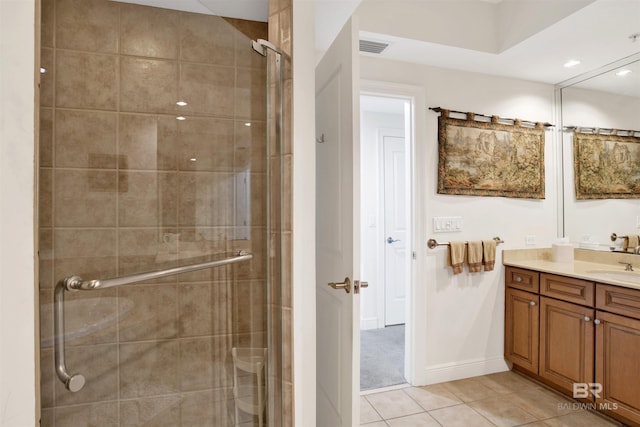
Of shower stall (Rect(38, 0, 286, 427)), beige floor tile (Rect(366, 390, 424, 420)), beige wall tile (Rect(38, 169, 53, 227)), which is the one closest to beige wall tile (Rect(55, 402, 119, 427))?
shower stall (Rect(38, 0, 286, 427))

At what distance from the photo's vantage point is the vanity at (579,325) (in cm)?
192

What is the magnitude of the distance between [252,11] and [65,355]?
139 centimetres

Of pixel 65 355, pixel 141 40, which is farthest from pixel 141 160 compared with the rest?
pixel 65 355

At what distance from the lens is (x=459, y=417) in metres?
2.09

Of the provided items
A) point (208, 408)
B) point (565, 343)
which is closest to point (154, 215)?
point (208, 408)

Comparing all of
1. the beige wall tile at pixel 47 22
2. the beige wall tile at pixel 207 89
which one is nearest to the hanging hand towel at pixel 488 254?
the beige wall tile at pixel 207 89

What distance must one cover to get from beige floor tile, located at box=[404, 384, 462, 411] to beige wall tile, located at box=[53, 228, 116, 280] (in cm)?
216

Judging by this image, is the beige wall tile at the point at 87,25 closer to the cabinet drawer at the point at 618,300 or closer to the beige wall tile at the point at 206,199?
the beige wall tile at the point at 206,199

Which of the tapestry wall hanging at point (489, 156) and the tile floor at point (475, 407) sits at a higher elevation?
the tapestry wall hanging at point (489, 156)

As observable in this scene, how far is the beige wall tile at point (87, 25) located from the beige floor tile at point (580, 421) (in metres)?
2.92

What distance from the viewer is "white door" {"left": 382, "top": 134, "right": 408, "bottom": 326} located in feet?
12.7

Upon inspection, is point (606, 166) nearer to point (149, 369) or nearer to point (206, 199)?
point (206, 199)

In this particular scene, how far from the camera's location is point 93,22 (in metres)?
0.93

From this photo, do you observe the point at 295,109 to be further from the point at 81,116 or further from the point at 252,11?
the point at 81,116
